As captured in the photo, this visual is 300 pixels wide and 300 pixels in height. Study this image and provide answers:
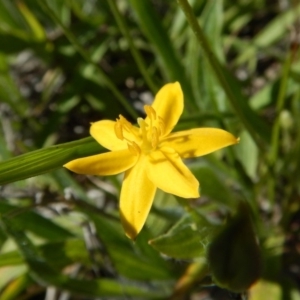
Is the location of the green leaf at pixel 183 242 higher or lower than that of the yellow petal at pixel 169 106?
lower

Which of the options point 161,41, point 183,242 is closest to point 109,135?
point 183,242

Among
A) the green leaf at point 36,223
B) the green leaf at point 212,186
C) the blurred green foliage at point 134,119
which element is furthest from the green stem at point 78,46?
the green leaf at point 36,223

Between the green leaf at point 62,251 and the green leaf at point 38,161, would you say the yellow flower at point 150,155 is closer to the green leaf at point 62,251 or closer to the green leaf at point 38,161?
the green leaf at point 38,161

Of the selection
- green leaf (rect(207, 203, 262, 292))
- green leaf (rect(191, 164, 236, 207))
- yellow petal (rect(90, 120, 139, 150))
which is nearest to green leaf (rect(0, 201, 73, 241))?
Answer: yellow petal (rect(90, 120, 139, 150))

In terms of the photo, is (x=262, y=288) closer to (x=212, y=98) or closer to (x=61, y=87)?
(x=212, y=98)

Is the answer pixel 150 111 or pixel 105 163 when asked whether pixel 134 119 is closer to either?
pixel 150 111
